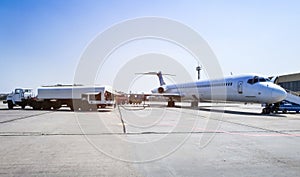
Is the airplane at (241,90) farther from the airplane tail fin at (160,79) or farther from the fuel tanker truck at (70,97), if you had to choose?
the airplane tail fin at (160,79)

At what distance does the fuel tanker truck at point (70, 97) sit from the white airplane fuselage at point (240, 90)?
1018 centimetres

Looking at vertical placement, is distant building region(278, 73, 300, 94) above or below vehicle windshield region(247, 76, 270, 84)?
above

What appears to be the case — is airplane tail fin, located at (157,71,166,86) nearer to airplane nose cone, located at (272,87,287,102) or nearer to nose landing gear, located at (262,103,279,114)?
nose landing gear, located at (262,103,279,114)

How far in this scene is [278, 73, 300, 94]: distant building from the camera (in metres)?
59.1

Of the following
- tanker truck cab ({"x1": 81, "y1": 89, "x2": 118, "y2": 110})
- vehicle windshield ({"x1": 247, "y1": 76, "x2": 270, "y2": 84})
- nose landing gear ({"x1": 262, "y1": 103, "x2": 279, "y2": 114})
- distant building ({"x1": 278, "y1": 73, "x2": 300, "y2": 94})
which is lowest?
nose landing gear ({"x1": 262, "y1": 103, "x2": 279, "y2": 114})

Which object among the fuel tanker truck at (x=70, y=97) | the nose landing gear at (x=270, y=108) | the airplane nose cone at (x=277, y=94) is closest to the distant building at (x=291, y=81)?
the nose landing gear at (x=270, y=108)

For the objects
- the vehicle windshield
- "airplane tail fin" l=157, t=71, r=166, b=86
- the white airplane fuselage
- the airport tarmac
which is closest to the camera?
the airport tarmac

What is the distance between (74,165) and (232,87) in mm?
21144

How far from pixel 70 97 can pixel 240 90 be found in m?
17.0

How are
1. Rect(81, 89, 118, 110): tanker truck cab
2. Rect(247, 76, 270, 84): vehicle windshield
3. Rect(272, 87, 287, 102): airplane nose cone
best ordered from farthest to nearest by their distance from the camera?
Rect(81, 89, 118, 110): tanker truck cab → Rect(247, 76, 270, 84): vehicle windshield → Rect(272, 87, 287, 102): airplane nose cone

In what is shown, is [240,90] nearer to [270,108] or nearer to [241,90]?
[241,90]

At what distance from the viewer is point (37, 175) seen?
4.89 metres

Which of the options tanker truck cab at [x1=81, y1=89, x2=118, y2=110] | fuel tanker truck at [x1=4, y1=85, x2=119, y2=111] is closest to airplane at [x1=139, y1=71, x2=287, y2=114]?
fuel tanker truck at [x1=4, y1=85, x2=119, y2=111]

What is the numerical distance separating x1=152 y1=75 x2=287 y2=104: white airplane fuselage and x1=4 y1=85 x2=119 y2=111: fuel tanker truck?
401 inches
